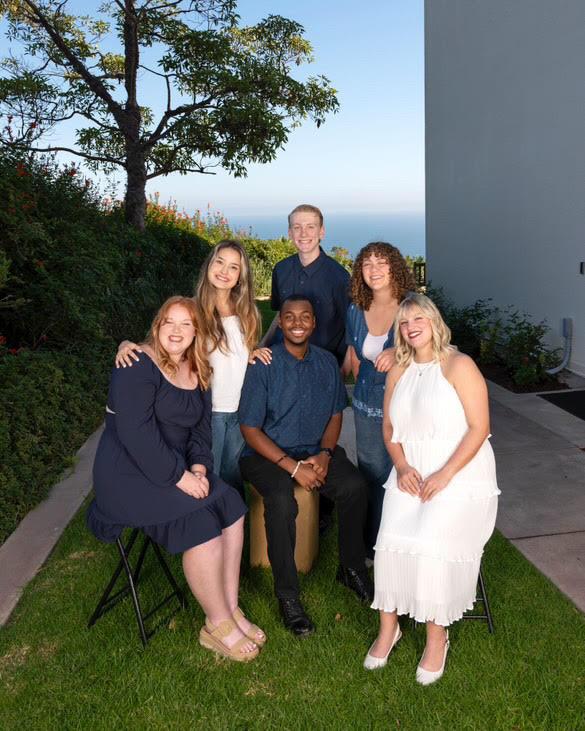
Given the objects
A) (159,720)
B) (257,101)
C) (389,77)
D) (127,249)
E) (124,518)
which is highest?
(389,77)

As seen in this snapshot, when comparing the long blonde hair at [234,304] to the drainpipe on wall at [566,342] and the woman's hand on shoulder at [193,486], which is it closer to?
the woman's hand on shoulder at [193,486]

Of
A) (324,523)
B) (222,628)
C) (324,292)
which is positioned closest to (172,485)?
(222,628)

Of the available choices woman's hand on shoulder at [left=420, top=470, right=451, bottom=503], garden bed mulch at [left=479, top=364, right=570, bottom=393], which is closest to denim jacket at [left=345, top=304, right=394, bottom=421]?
woman's hand on shoulder at [left=420, top=470, right=451, bottom=503]

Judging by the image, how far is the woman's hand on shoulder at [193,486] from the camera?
114 inches

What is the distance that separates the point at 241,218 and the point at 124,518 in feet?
49.8

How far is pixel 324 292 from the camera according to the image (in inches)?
155

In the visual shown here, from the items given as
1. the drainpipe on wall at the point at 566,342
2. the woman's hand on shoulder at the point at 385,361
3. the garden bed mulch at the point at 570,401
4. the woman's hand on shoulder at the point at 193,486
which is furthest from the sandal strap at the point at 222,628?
the drainpipe on wall at the point at 566,342

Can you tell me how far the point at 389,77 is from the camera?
16.3 metres

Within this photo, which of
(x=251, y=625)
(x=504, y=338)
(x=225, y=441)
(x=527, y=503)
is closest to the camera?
(x=251, y=625)

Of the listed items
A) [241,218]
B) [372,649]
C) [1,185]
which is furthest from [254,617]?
[241,218]

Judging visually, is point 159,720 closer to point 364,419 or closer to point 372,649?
point 372,649

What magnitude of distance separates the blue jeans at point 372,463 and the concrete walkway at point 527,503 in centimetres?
79

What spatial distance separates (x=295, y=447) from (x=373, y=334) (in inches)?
24.9

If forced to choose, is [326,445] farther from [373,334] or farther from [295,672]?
[295,672]
